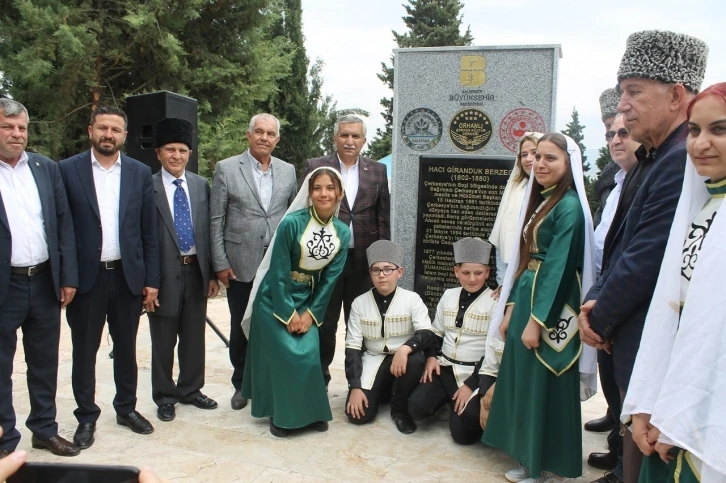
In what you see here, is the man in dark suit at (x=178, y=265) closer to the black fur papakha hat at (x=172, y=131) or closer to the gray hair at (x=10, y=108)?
the black fur papakha hat at (x=172, y=131)

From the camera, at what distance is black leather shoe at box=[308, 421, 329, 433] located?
4.15m

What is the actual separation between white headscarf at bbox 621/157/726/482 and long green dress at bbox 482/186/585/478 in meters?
1.18

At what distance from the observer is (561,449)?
3256mm

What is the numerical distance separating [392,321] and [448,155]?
4.53 ft

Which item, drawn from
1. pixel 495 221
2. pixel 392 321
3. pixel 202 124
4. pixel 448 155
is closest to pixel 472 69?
pixel 448 155

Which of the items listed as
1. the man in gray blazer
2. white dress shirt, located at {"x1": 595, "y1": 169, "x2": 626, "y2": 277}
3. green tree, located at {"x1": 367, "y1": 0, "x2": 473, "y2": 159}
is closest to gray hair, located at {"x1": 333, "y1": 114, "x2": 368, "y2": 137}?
the man in gray blazer

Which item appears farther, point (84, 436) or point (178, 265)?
point (178, 265)

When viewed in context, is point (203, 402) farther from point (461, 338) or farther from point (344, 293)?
point (461, 338)

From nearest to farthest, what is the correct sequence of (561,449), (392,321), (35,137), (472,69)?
(561,449) < (392,321) < (472,69) < (35,137)

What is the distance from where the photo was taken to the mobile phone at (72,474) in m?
1.12

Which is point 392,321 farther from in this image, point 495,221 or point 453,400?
point 495,221

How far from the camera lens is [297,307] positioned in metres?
4.21

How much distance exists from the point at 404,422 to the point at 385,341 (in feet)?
1.84

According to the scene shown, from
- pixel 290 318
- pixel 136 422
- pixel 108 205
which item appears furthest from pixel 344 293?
pixel 108 205
